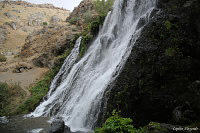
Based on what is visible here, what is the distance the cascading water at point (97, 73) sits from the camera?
9820 mm

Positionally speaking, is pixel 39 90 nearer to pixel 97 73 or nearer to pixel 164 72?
pixel 97 73

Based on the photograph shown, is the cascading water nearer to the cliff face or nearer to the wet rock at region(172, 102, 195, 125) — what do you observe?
the cliff face

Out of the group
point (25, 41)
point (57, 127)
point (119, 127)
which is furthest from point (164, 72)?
point (25, 41)

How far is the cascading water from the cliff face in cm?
142

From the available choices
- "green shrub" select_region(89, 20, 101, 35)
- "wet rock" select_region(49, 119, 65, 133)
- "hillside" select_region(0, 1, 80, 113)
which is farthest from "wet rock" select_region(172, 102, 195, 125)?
"green shrub" select_region(89, 20, 101, 35)

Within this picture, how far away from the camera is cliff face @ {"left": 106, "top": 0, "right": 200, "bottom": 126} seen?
698 cm

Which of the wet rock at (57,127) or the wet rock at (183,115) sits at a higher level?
the wet rock at (183,115)

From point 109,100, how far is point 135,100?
1.26 metres

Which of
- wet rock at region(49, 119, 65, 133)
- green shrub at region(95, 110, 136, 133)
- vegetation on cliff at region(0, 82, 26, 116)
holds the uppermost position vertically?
green shrub at region(95, 110, 136, 133)

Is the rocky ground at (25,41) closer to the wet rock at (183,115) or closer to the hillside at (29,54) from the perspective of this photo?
the hillside at (29,54)

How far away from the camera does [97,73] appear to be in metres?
12.4

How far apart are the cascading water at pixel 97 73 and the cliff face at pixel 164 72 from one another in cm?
142

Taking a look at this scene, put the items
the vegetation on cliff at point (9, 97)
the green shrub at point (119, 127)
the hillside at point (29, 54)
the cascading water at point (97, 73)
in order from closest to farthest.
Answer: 1. the green shrub at point (119, 127)
2. the cascading water at point (97, 73)
3. the vegetation on cliff at point (9, 97)
4. the hillside at point (29, 54)

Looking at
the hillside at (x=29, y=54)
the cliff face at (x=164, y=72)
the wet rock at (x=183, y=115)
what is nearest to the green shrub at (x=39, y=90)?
the hillside at (x=29, y=54)
